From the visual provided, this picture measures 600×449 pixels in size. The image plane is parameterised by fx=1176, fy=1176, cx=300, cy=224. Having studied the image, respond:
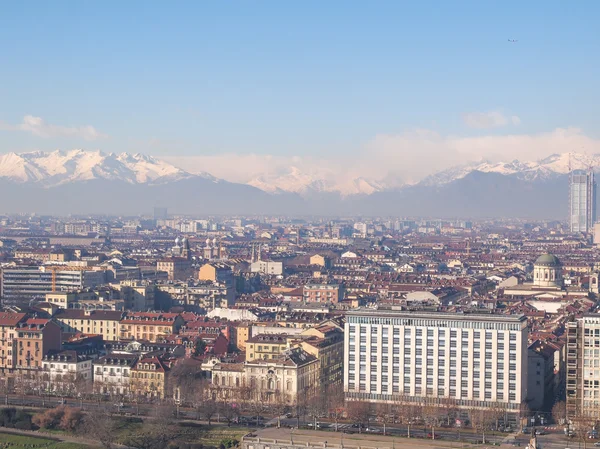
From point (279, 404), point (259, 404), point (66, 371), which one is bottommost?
point (259, 404)

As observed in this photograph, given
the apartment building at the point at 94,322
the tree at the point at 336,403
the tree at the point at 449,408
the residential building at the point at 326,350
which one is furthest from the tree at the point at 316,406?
the apartment building at the point at 94,322

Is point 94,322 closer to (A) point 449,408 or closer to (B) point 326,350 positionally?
(B) point 326,350

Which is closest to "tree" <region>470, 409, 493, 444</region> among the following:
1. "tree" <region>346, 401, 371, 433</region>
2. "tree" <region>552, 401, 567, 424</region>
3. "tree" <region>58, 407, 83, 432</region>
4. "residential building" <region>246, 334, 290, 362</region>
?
"tree" <region>552, 401, 567, 424</region>

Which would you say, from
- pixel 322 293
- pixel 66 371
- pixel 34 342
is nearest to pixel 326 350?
pixel 66 371

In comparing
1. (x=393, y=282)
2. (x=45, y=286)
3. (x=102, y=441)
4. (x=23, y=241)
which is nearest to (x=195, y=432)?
(x=102, y=441)

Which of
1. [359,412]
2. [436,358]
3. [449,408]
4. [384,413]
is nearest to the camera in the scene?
[359,412]

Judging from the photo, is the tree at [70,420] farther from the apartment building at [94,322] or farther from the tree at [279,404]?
the apartment building at [94,322]
